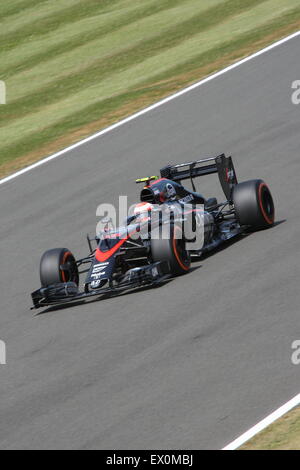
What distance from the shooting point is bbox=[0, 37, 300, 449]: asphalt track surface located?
7.76m

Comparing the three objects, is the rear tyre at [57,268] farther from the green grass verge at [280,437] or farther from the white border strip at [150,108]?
the white border strip at [150,108]

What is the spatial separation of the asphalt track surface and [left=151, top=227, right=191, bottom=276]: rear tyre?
239 mm

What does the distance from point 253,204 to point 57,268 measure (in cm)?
273

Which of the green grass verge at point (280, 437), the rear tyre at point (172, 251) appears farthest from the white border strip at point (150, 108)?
the green grass verge at point (280, 437)

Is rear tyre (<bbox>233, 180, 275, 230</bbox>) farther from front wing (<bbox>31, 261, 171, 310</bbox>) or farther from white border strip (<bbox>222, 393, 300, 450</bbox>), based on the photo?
white border strip (<bbox>222, 393, 300, 450</bbox>)

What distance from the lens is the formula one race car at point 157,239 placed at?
1144cm

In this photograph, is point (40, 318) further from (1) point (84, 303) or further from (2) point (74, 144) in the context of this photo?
(2) point (74, 144)

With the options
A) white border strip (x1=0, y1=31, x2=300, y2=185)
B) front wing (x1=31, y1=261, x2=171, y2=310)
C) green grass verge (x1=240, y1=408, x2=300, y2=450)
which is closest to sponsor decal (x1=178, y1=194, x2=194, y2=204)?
front wing (x1=31, y1=261, x2=171, y2=310)

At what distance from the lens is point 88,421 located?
7.96 m

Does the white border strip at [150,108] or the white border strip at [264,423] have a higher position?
the white border strip at [150,108]

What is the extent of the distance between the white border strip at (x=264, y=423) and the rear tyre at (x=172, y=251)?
406 centimetres

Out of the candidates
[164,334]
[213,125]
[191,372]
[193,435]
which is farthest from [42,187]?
[193,435]

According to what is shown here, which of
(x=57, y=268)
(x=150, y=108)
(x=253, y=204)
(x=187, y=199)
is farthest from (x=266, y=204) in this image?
(x=150, y=108)

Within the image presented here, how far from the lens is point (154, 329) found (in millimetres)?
9961
